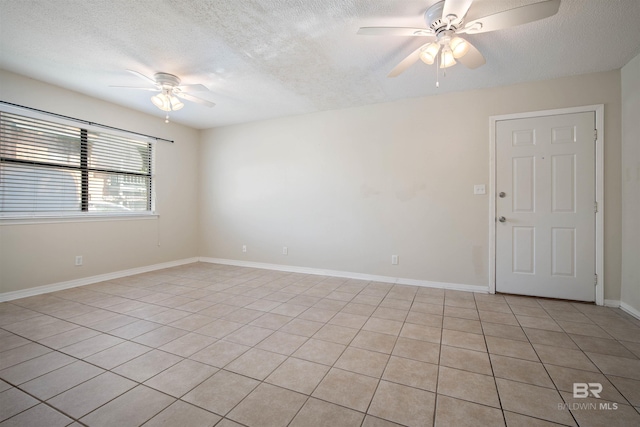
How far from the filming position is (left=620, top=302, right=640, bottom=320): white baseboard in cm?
262

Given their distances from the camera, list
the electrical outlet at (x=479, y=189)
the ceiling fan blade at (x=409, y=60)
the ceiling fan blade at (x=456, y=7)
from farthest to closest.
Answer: the electrical outlet at (x=479, y=189) → the ceiling fan blade at (x=409, y=60) → the ceiling fan blade at (x=456, y=7)

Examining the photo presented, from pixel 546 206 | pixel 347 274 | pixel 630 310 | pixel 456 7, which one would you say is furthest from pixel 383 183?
pixel 630 310

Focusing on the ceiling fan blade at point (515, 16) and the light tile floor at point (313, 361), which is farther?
the ceiling fan blade at point (515, 16)

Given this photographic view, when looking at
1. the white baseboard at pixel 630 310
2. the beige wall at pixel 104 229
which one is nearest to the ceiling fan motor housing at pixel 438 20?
the white baseboard at pixel 630 310

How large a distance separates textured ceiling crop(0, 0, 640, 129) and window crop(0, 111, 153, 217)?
652 millimetres

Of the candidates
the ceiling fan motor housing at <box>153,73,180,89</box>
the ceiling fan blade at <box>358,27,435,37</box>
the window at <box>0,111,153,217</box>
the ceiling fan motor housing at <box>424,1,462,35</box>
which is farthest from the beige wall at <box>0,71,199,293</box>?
the ceiling fan motor housing at <box>424,1,462,35</box>

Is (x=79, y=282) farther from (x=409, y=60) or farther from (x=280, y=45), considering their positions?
(x=409, y=60)

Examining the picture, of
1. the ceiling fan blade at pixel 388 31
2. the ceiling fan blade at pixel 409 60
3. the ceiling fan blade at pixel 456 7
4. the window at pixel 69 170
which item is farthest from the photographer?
the window at pixel 69 170

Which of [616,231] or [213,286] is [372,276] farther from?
[616,231]

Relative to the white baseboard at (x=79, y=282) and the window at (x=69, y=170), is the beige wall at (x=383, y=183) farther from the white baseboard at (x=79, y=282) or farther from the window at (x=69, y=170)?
the window at (x=69, y=170)

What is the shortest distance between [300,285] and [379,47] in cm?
297

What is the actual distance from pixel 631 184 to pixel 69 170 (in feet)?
21.6

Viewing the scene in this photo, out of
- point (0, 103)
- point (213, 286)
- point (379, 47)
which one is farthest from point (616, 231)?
point (0, 103)

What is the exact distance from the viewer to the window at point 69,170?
10.3ft
